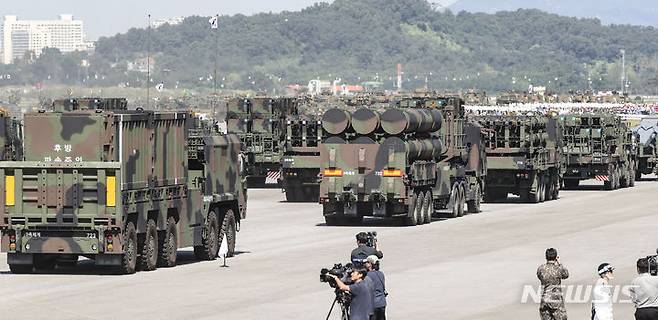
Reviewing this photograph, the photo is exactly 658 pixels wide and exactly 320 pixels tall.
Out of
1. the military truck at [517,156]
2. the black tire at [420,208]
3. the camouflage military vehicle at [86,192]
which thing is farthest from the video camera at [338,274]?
the military truck at [517,156]

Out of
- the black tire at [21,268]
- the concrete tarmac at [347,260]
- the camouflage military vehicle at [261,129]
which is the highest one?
the camouflage military vehicle at [261,129]

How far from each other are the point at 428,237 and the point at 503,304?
1509 cm

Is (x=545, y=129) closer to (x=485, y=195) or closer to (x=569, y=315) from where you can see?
(x=485, y=195)

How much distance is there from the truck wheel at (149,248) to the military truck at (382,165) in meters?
13.1

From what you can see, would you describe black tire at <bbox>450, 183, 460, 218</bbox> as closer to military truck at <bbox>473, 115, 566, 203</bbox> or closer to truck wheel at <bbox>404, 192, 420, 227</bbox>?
truck wheel at <bbox>404, 192, 420, 227</bbox>

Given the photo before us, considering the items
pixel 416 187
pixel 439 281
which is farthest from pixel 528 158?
pixel 439 281

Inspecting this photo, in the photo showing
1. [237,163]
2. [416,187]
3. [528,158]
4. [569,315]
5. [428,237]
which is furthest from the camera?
[528,158]

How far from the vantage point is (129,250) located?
3356 centimetres

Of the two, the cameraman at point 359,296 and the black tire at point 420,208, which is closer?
the cameraman at point 359,296

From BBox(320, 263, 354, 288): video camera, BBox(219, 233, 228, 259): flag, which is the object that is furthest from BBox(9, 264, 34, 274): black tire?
BBox(320, 263, 354, 288): video camera

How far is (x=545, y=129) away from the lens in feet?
206

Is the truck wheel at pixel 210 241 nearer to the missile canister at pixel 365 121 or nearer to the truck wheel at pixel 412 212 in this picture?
the missile canister at pixel 365 121

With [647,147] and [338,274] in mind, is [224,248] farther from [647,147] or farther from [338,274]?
[647,147]

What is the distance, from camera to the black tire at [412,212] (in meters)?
48.2
